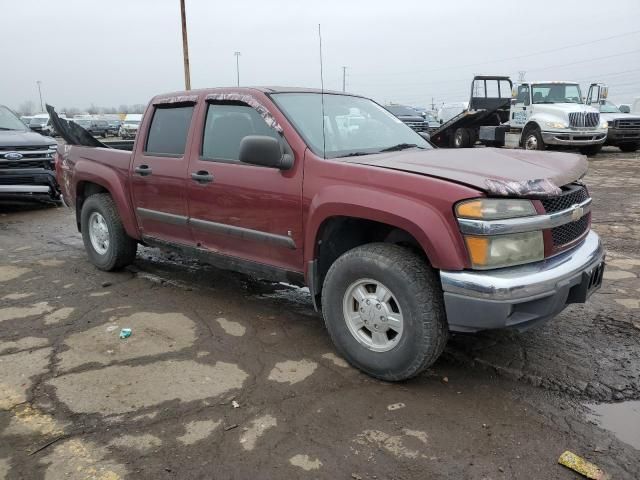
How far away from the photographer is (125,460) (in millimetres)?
2510

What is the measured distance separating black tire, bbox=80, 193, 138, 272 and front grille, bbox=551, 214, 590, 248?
3.94 meters

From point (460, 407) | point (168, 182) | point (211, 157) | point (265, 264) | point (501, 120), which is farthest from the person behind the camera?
point (501, 120)

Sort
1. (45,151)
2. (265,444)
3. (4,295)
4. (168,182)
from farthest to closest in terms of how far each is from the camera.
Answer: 1. (45,151)
2. (4,295)
3. (168,182)
4. (265,444)

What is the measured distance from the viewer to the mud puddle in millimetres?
2689

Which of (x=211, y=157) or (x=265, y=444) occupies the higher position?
(x=211, y=157)

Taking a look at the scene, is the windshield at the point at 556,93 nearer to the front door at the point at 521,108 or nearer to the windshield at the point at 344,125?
the front door at the point at 521,108

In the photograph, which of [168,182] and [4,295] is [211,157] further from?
[4,295]

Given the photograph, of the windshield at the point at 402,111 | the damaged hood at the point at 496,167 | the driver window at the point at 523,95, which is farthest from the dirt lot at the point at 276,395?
the windshield at the point at 402,111

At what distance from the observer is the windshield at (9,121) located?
32.3ft

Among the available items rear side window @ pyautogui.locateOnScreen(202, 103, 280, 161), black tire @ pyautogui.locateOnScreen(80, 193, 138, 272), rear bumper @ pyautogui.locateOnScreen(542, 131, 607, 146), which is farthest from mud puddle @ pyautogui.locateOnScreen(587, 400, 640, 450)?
rear bumper @ pyautogui.locateOnScreen(542, 131, 607, 146)

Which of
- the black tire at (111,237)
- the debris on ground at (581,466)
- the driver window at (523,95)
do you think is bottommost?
the debris on ground at (581,466)

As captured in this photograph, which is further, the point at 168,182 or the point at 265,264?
the point at 168,182

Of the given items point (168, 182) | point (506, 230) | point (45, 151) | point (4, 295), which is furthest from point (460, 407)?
point (45, 151)

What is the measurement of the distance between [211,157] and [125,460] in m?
2.32
